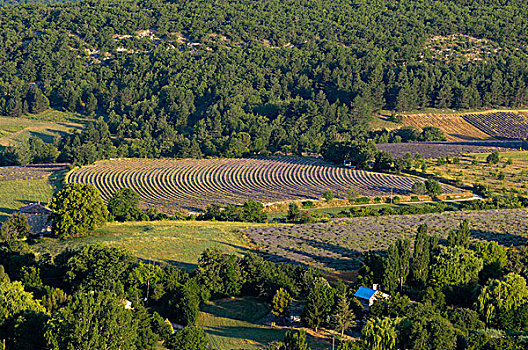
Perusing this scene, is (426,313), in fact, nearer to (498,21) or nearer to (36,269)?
(36,269)

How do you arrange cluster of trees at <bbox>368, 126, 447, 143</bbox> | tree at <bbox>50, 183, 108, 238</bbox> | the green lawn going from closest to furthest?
the green lawn → tree at <bbox>50, 183, 108, 238</bbox> → cluster of trees at <bbox>368, 126, 447, 143</bbox>

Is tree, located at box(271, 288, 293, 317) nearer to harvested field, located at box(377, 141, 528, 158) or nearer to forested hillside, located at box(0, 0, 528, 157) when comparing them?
harvested field, located at box(377, 141, 528, 158)

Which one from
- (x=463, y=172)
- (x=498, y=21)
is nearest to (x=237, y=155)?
(x=463, y=172)

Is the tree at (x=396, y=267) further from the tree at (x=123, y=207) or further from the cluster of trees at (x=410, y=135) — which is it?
the cluster of trees at (x=410, y=135)

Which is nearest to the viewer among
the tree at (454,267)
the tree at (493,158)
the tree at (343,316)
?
the tree at (343,316)

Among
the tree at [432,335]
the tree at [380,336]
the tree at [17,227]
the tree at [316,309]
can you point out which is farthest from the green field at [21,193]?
the tree at [432,335]

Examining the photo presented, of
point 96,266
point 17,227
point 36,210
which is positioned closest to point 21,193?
point 36,210

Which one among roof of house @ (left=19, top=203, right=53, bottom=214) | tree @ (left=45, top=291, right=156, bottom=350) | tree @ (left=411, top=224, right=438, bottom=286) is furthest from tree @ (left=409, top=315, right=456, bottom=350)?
roof of house @ (left=19, top=203, right=53, bottom=214)
